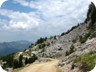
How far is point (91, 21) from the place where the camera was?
342 ft

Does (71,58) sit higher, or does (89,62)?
(71,58)

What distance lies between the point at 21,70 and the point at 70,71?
22.1 ft

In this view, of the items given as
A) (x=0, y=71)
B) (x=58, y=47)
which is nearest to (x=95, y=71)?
(x=0, y=71)

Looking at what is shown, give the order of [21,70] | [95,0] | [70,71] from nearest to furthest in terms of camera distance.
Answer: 1. [95,0]
2. [21,70]
3. [70,71]

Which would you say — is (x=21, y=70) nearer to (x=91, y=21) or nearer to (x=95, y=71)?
(x=95, y=71)

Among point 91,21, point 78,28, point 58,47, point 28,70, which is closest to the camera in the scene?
point 28,70

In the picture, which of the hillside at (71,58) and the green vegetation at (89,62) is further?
the hillside at (71,58)

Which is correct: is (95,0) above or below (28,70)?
below

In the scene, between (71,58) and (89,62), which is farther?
(71,58)

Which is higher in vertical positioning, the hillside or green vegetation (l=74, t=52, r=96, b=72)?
the hillside

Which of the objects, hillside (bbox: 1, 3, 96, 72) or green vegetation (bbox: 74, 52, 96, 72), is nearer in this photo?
green vegetation (bbox: 74, 52, 96, 72)

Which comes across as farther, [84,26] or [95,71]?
[84,26]

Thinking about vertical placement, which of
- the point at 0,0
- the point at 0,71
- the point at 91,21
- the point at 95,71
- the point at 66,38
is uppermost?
the point at 66,38

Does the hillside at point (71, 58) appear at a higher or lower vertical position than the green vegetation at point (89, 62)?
higher
